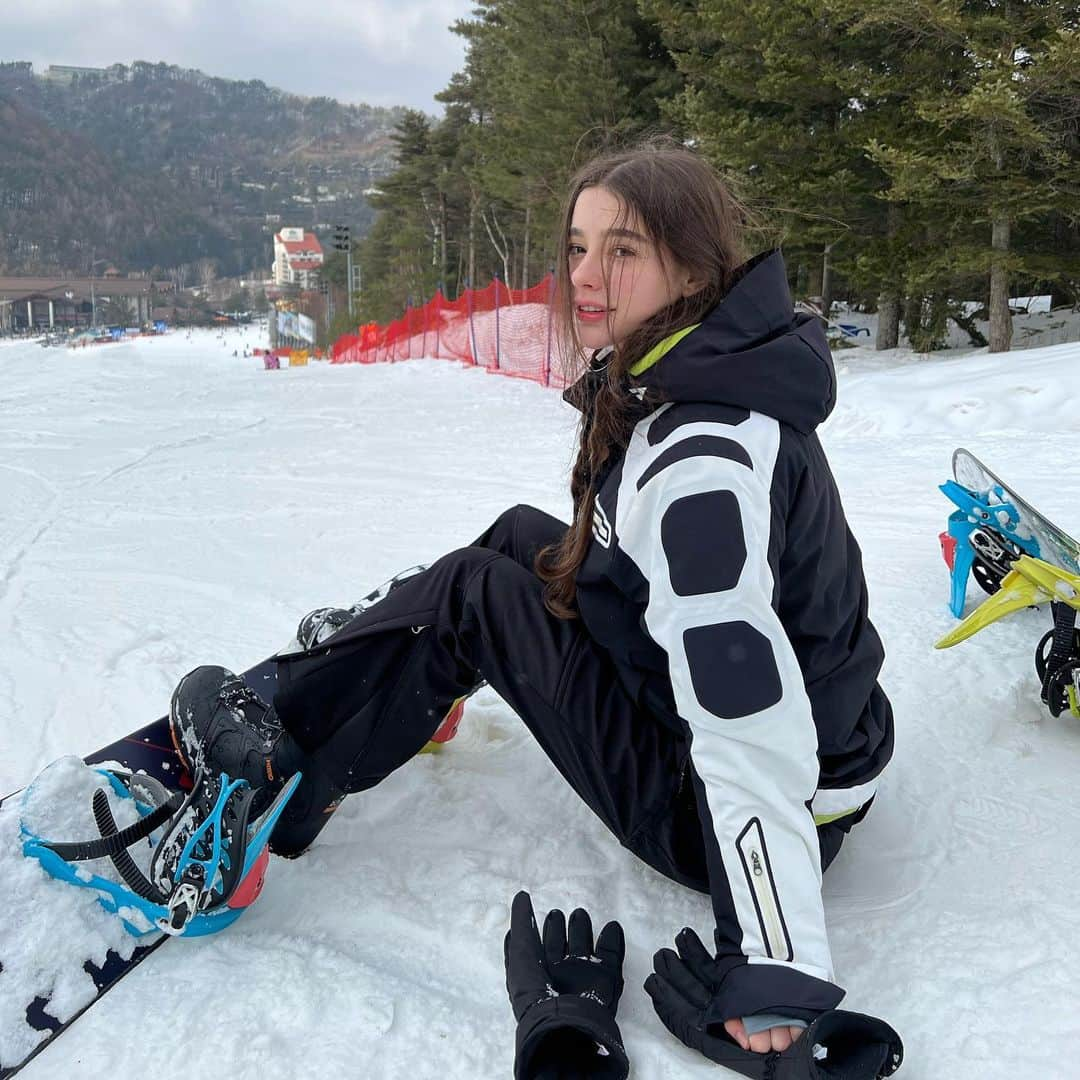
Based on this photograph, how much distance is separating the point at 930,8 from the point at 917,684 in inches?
340

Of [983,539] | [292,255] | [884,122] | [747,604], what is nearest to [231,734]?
[747,604]

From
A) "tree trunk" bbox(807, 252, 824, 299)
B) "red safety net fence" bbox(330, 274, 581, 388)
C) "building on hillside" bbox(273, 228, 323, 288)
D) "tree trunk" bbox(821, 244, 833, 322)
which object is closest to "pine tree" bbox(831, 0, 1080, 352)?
"tree trunk" bbox(821, 244, 833, 322)

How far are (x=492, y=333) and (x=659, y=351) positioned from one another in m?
15.7

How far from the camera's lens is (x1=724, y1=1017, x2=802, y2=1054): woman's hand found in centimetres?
123

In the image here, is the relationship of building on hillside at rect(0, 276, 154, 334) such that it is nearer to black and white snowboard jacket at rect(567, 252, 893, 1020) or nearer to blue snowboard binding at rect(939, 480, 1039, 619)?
blue snowboard binding at rect(939, 480, 1039, 619)

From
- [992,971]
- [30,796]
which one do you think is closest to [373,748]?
[30,796]

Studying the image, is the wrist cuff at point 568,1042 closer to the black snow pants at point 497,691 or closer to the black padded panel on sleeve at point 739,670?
the black snow pants at point 497,691

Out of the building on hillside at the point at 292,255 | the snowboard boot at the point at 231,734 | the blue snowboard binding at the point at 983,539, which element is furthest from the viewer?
the building on hillside at the point at 292,255

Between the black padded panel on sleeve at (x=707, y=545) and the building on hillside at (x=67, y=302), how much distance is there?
125769mm

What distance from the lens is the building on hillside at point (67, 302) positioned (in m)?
114

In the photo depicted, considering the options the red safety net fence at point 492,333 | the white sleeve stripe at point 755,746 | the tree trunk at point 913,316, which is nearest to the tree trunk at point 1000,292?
the tree trunk at point 913,316

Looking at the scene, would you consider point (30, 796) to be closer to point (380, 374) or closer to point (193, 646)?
point (193, 646)

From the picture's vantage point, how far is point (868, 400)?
7871 millimetres

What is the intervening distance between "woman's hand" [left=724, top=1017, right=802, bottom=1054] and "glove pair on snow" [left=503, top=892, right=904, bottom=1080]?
0.01m
